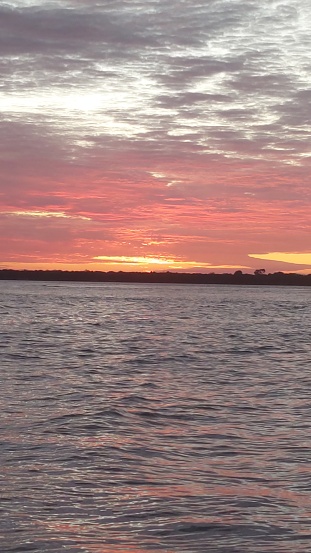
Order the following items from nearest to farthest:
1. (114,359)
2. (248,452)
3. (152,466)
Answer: (152,466) < (248,452) < (114,359)

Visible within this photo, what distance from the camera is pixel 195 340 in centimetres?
4516

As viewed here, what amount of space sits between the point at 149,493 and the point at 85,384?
12756 millimetres

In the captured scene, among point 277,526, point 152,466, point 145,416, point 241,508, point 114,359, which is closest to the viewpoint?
point 277,526

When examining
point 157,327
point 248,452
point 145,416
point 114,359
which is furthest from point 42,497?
point 157,327

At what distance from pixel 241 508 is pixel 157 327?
48.5 meters

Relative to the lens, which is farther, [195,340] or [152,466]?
[195,340]

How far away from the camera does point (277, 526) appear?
33.0 feet

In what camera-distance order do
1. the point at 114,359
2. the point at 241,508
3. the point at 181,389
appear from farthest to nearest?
the point at 114,359 < the point at 181,389 < the point at 241,508

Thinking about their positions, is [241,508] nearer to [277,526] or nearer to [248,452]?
[277,526]

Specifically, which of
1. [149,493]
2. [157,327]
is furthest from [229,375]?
[157,327]

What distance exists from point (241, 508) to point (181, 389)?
1270 centimetres

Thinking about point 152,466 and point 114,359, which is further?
point 114,359

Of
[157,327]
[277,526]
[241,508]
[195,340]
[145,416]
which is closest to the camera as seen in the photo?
[277,526]

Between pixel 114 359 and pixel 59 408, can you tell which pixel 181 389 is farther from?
pixel 114 359
